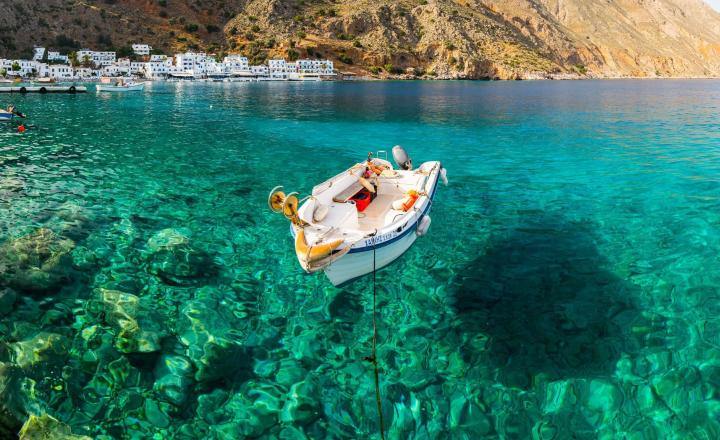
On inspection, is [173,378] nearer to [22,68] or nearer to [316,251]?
[316,251]

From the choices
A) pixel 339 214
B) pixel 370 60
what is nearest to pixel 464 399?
pixel 339 214

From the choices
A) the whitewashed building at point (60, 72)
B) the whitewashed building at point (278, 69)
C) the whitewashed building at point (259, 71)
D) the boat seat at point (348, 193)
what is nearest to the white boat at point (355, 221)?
the boat seat at point (348, 193)

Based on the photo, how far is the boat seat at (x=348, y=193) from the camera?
→ 1446 cm

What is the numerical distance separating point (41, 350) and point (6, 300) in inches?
110

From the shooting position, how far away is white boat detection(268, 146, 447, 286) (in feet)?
34.0

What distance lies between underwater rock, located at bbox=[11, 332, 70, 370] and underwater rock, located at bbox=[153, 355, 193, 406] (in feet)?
6.70

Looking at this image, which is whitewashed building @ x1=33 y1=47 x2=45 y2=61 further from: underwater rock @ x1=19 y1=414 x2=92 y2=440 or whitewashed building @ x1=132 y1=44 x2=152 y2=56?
underwater rock @ x1=19 y1=414 x2=92 y2=440

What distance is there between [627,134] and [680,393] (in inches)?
1373

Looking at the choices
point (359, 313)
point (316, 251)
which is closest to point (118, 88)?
point (316, 251)

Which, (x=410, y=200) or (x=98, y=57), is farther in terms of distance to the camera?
(x=98, y=57)

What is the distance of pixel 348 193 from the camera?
50.8ft

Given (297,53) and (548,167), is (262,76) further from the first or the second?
(548,167)

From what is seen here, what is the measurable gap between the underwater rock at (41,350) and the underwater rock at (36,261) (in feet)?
8.48

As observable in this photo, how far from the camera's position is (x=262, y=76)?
498ft
